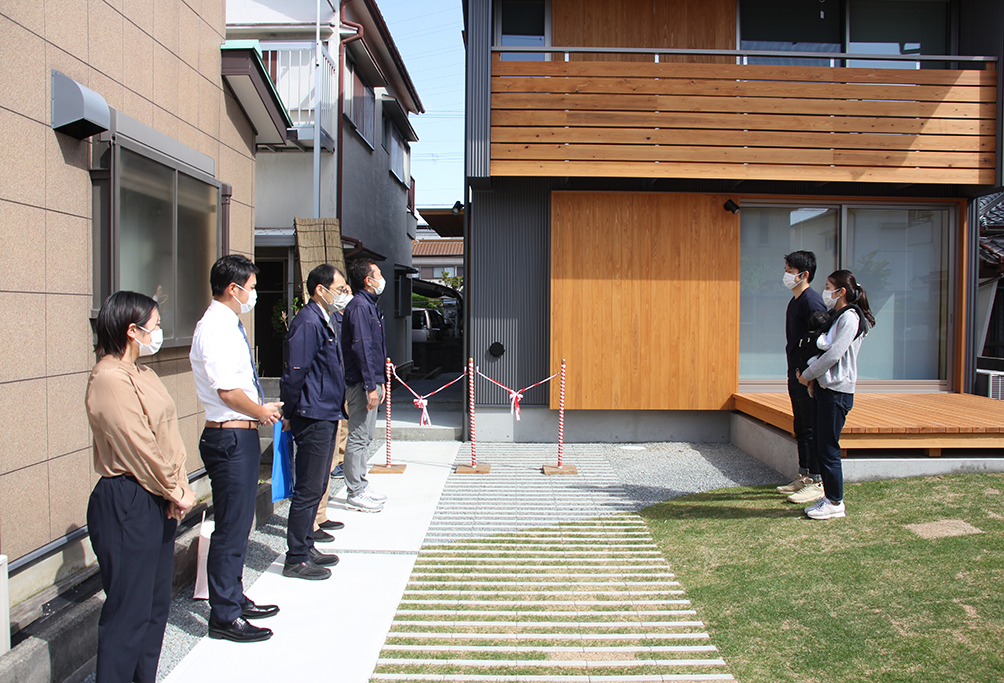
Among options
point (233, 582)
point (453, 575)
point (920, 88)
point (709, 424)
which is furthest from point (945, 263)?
point (233, 582)

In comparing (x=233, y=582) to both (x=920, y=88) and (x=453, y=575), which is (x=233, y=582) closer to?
(x=453, y=575)

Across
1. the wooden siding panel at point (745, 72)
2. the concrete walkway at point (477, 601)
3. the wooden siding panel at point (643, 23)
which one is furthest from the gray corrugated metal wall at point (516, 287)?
the concrete walkway at point (477, 601)

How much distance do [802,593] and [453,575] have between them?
2.11 metres

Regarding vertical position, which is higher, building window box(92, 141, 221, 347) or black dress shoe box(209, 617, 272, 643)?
building window box(92, 141, 221, 347)

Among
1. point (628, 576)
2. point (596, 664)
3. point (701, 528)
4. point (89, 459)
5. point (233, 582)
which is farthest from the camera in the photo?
point (701, 528)

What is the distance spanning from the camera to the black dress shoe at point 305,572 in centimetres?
434

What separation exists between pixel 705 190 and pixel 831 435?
4.25m

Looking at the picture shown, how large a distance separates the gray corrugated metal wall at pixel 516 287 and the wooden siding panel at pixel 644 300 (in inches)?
14.2

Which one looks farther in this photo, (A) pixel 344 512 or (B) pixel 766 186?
(B) pixel 766 186

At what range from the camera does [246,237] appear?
6.46 m

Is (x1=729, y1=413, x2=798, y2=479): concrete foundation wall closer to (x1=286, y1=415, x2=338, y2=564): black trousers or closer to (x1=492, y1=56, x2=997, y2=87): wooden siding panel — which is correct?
(x1=492, y1=56, x2=997, y2=87): wooden siding panel

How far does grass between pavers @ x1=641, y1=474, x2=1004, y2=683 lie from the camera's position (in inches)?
130

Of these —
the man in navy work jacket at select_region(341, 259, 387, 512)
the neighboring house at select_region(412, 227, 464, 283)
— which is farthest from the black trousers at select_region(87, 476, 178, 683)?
the neighboring house at select_region(412, 227, 464, 283)

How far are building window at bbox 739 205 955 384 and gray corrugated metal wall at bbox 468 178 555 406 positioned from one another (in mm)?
2553
